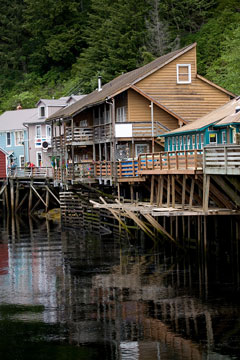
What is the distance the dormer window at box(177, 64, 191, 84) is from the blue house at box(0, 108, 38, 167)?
30.6m

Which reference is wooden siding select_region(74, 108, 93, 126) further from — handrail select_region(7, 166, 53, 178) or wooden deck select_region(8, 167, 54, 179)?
handrail select_region(7, 166, 53, 178)

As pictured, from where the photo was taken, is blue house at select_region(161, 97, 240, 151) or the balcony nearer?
blue house at select_region(161, 97, 240, 151)

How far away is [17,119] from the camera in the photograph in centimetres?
8244

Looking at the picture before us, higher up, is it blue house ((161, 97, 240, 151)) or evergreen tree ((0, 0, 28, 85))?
evergreen tree ((0, 0, 28, 85))

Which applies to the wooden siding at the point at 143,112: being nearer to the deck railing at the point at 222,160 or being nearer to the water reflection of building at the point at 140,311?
the deck railing at the point at 222,160

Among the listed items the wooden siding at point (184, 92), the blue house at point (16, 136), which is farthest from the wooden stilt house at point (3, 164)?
the wooden siding at point (184, 92)

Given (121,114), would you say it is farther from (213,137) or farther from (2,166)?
(2,166)

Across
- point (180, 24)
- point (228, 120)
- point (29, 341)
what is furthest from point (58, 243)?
point (180, 24)

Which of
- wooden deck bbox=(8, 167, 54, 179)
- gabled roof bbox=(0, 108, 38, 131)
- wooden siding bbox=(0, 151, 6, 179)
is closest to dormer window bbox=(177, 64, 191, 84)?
wooden deck bbox=(8, 167, 54, 179)

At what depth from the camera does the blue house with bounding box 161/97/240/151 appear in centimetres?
3769

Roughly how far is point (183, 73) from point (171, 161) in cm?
1304

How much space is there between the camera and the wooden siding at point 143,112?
48.6m

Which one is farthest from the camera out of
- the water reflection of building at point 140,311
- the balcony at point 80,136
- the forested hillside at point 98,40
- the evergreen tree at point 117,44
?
the evergreen tree at point 117,44

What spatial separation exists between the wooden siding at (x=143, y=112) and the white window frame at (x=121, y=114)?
2.97 ft
